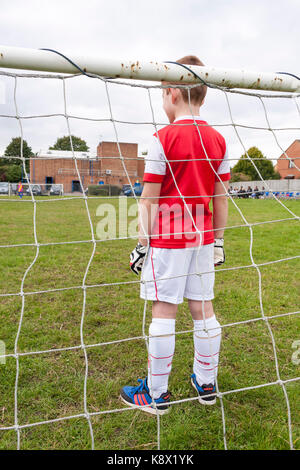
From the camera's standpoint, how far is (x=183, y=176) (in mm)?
1266

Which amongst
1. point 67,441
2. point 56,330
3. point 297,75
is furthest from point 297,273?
point 67,441

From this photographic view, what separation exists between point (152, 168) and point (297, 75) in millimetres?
1015

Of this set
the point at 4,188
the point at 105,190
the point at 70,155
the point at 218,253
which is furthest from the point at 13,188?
the point at 218,253

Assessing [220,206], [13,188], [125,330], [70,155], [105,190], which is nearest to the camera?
[220,206]

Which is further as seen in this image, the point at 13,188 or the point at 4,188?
the point at 4,188

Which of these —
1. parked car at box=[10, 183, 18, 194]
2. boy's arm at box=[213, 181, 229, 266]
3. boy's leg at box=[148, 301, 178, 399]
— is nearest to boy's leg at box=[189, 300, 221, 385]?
boy's leg at box=[148, 301, 178, 399]

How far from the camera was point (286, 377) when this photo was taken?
5.29 feet

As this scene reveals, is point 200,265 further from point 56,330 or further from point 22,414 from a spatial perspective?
point 56,330

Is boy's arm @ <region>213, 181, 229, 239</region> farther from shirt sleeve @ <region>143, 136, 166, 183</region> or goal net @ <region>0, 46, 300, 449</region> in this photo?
shirt sleeve @ <region>143, 136, 166, 183</region>

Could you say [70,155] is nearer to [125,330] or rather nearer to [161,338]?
[125,330]

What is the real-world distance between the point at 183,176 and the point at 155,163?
134mm

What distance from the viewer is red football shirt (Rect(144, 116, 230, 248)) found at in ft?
4.01
